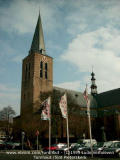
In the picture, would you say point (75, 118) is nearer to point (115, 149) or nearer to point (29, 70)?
point (29, 70)

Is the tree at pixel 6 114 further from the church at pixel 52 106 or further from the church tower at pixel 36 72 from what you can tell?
the church tower at pixel 36 72

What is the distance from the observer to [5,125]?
5309cm

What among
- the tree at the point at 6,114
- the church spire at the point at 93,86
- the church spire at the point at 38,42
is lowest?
the tree at the point at 6,114

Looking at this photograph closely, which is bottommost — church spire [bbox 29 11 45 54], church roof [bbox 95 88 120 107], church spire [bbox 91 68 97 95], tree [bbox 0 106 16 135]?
tree [bbox 0 106 16 135]

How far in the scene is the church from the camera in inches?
1668

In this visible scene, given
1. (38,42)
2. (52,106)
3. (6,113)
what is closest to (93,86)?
(38,42)

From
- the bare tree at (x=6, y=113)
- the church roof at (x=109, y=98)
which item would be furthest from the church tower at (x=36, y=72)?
the church roof at (x=109, y=98)

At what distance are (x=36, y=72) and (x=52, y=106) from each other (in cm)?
1657

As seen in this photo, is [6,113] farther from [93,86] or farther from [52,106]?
[93,86]

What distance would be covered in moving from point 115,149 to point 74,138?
29.5 m

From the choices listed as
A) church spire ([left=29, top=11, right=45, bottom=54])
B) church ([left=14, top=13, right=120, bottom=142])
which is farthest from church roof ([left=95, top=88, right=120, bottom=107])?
church spire ([left=29, top=11, right=45, bottom=54])

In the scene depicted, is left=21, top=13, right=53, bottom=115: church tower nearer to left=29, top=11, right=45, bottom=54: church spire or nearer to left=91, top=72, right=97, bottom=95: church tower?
left=29, top=11, right=45, bottom=54: church spire

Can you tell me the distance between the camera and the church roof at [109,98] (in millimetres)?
60697

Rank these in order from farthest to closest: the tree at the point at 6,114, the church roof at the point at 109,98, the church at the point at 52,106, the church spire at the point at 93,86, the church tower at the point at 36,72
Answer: the church spire at the point at 93,86
the church roof at the point at 109,98
the church tower at the point at 36,72
the tree at the point at 6,114
the church at the point at 52,106
